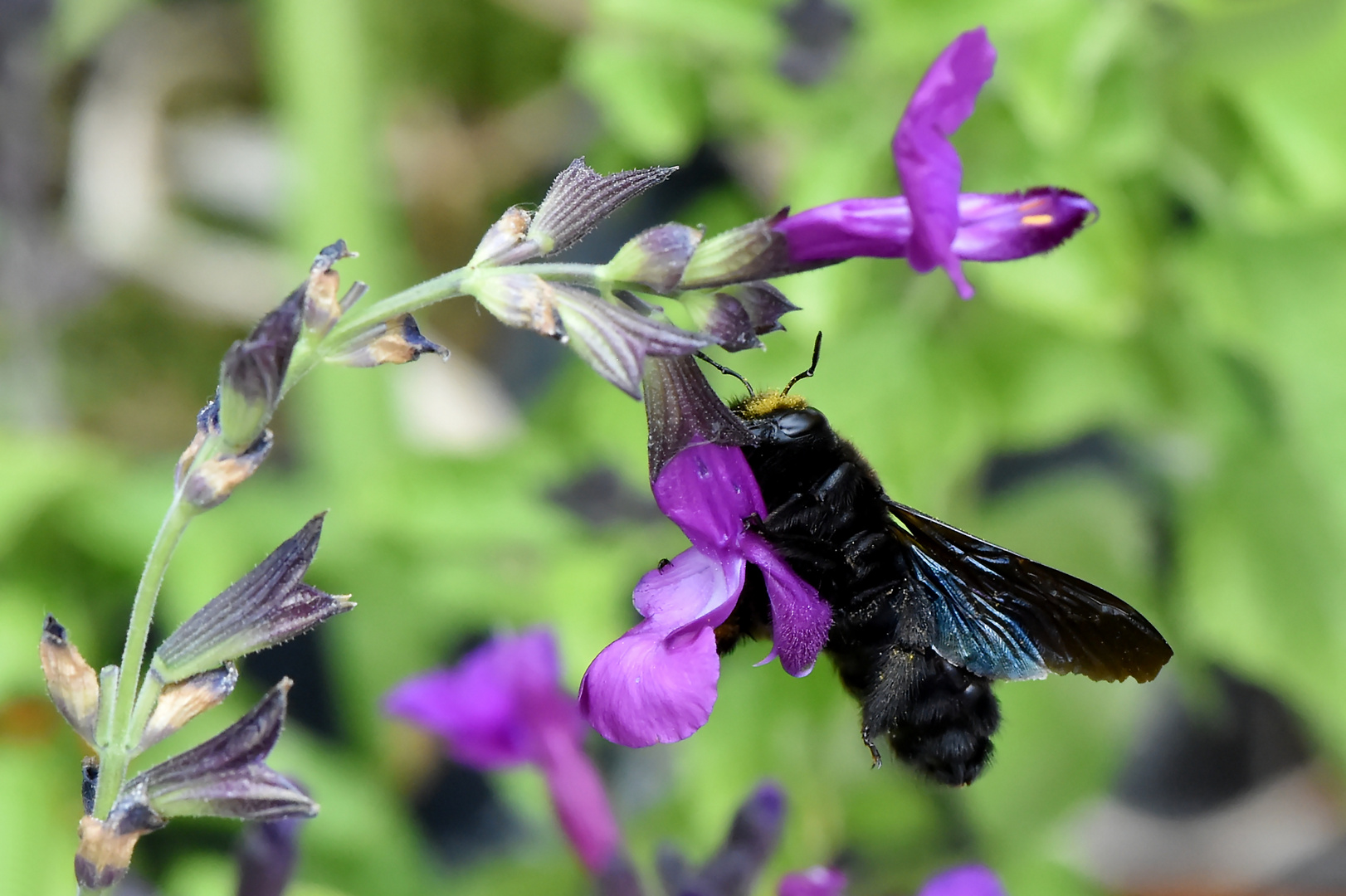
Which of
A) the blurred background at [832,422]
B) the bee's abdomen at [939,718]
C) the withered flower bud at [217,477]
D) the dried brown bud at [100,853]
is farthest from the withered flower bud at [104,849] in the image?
the blurred background at [832,422]

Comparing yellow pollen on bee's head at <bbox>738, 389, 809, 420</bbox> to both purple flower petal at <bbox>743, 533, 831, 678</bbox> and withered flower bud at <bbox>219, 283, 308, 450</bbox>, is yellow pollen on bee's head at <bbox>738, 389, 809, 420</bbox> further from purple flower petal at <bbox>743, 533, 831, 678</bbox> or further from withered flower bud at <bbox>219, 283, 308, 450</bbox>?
withered flower bud at <bbox>219, 283, 308, 450</bbox>

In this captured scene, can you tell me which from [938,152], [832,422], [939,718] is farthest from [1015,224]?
[832,422]

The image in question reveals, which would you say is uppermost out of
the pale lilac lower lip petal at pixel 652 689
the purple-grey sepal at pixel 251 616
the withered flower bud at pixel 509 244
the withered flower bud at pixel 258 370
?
the withered flower bud at pixel 509 244

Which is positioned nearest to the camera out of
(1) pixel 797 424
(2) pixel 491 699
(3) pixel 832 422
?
(1) pixel 797 424

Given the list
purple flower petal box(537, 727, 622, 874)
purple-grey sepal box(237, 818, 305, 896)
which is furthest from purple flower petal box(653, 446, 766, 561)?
purple flower petal box(537, 727, 622, 874)

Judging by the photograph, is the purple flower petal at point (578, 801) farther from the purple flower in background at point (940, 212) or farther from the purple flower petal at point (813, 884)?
the purple flower in background at point (940, 212)

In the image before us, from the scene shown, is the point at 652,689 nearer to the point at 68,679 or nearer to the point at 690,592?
the point at 690,592
